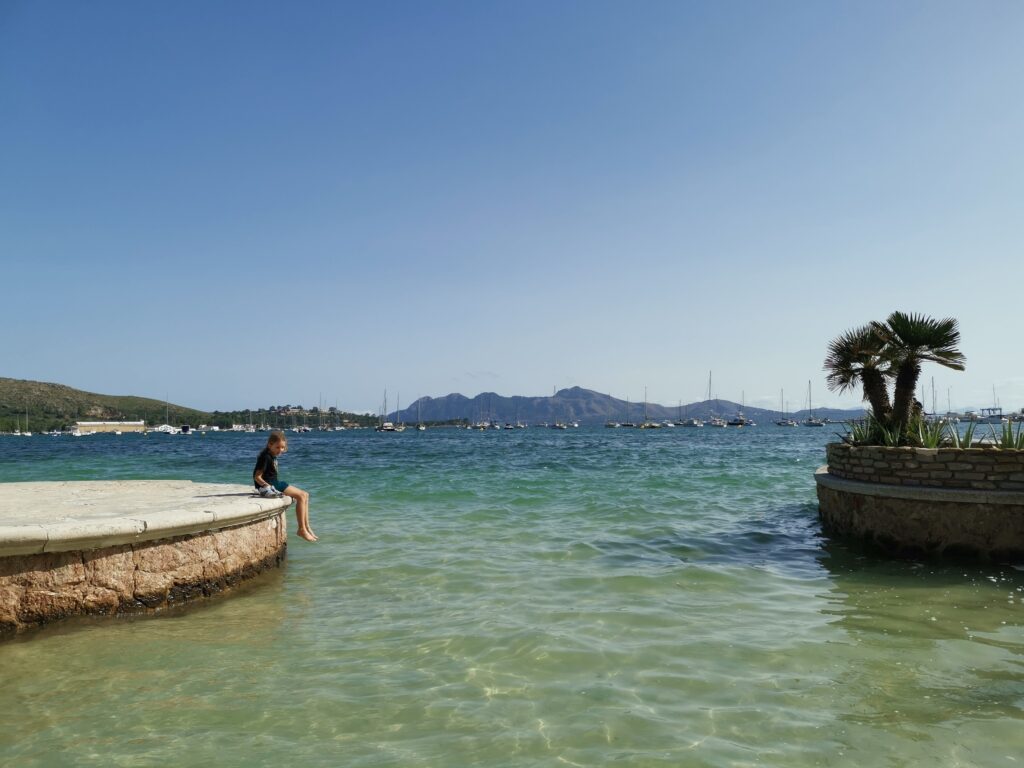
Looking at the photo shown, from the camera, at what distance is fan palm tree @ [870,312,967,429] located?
39.1ft

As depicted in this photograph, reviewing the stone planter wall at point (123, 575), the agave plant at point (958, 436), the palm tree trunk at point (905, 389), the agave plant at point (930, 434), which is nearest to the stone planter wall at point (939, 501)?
the agave plant at point (958, 436)

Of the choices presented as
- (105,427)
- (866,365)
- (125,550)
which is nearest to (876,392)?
(866,365)

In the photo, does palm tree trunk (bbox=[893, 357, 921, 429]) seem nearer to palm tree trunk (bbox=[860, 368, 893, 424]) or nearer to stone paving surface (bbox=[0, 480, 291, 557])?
palm tree trunk (bbox=[860, 368, 893, 424])

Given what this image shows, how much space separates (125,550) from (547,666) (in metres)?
4.55

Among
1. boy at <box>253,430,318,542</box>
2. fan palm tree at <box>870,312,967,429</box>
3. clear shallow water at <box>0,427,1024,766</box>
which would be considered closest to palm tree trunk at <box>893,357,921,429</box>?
fan palm tree at <box>870,312,967,429</box>

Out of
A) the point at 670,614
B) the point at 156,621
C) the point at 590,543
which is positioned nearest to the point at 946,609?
the point at 670,614

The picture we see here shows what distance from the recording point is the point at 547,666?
5438 mm

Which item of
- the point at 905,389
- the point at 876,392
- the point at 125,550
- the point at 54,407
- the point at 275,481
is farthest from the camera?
the point at 54,407

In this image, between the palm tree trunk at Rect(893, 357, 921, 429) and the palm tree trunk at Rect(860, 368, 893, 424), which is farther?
the palm tree trunk at Rect(860, 368, 893, 424)

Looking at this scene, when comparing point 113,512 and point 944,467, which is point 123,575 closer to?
point 113,512

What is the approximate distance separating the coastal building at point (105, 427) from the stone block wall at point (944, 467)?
15693cm

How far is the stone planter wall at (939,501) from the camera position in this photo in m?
9.18

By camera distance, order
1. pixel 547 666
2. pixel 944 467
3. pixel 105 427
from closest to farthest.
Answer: pixel 547 666 → pixel 944 467 → pixel 105 427

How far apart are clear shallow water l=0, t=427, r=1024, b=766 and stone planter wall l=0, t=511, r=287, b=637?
234 millimetres
